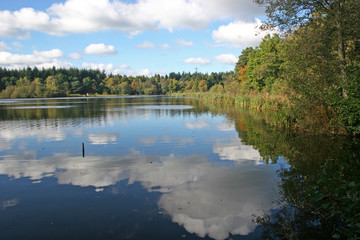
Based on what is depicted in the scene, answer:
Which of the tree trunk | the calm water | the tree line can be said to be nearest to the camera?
the calm water

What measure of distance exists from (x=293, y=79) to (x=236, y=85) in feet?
132

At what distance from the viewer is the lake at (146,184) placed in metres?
5.91

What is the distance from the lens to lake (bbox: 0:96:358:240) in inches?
233

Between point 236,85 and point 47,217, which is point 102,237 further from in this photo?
point 236,85

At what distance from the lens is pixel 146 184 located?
8453 millimetres

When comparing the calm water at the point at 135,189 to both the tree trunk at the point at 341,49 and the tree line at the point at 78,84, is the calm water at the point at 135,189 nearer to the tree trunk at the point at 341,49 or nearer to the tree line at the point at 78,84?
the tree trunk at the point at 341,49

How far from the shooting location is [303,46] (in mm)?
15039

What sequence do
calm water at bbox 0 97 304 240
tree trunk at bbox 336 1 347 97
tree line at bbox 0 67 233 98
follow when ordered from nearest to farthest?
calm water at bbox 0 97 304 240 → tree trunk at bbox 336 1 347 97 → tree line at bbox 0 67 233 98

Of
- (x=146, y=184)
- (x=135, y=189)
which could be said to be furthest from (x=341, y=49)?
(x=135, y=189)

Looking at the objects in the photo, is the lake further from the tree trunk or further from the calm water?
the tree trunk

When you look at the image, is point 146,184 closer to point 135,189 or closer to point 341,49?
point 135,189

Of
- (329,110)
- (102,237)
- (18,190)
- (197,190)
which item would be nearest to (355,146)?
(329,110)

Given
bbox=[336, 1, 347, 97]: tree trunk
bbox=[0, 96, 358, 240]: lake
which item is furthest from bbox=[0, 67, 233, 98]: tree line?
bbox=[0, 96, 358, 240]: lake

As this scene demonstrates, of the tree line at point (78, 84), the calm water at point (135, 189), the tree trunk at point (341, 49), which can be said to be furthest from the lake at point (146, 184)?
the tree line at point (78, 84)
